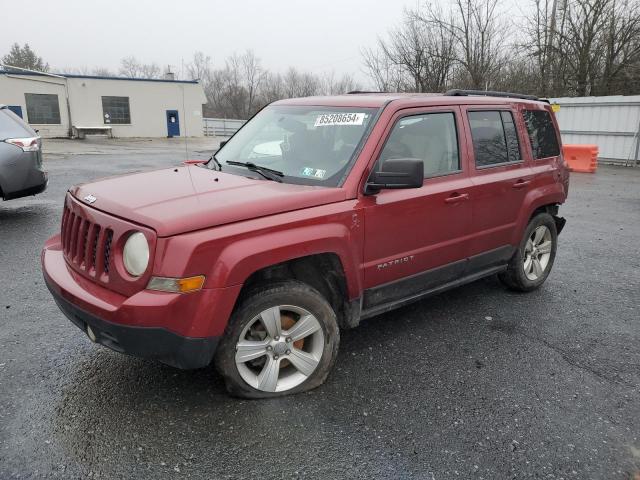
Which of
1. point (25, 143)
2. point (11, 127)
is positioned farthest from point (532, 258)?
point (11, 127)

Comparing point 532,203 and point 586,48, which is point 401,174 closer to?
point 532,203

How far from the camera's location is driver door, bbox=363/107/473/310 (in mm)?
3400

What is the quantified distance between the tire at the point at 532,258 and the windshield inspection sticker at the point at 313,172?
2310mm

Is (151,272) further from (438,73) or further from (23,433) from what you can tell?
(438,73)

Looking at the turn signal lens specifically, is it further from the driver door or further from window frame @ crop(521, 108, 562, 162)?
window frame @ crop(521, 108, 562, 162)

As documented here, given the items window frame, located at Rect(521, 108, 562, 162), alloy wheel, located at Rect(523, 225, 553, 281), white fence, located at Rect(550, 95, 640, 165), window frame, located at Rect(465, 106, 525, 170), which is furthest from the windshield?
white fence, located at Rect(550, 95, 640, 165)

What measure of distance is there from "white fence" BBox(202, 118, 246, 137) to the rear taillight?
117 feet

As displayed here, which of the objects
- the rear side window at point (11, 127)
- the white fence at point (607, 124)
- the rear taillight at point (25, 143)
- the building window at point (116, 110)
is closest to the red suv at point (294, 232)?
the rear taillight at point (25, 143)

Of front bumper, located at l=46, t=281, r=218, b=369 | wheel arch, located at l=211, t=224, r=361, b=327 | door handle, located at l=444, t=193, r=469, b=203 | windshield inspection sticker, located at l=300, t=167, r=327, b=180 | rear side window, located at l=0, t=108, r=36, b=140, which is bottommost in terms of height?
front bumper, located at l=46, t=281, r=218, b=369

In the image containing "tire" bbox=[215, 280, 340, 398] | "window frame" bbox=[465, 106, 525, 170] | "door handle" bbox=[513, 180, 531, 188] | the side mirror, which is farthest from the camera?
"door handle" bbox=[513, 180, 531, 188]

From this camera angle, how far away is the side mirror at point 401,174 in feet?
10.2

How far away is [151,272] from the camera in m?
2.56

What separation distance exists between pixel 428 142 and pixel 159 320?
2.33 meters

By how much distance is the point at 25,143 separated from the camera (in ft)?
23.8
